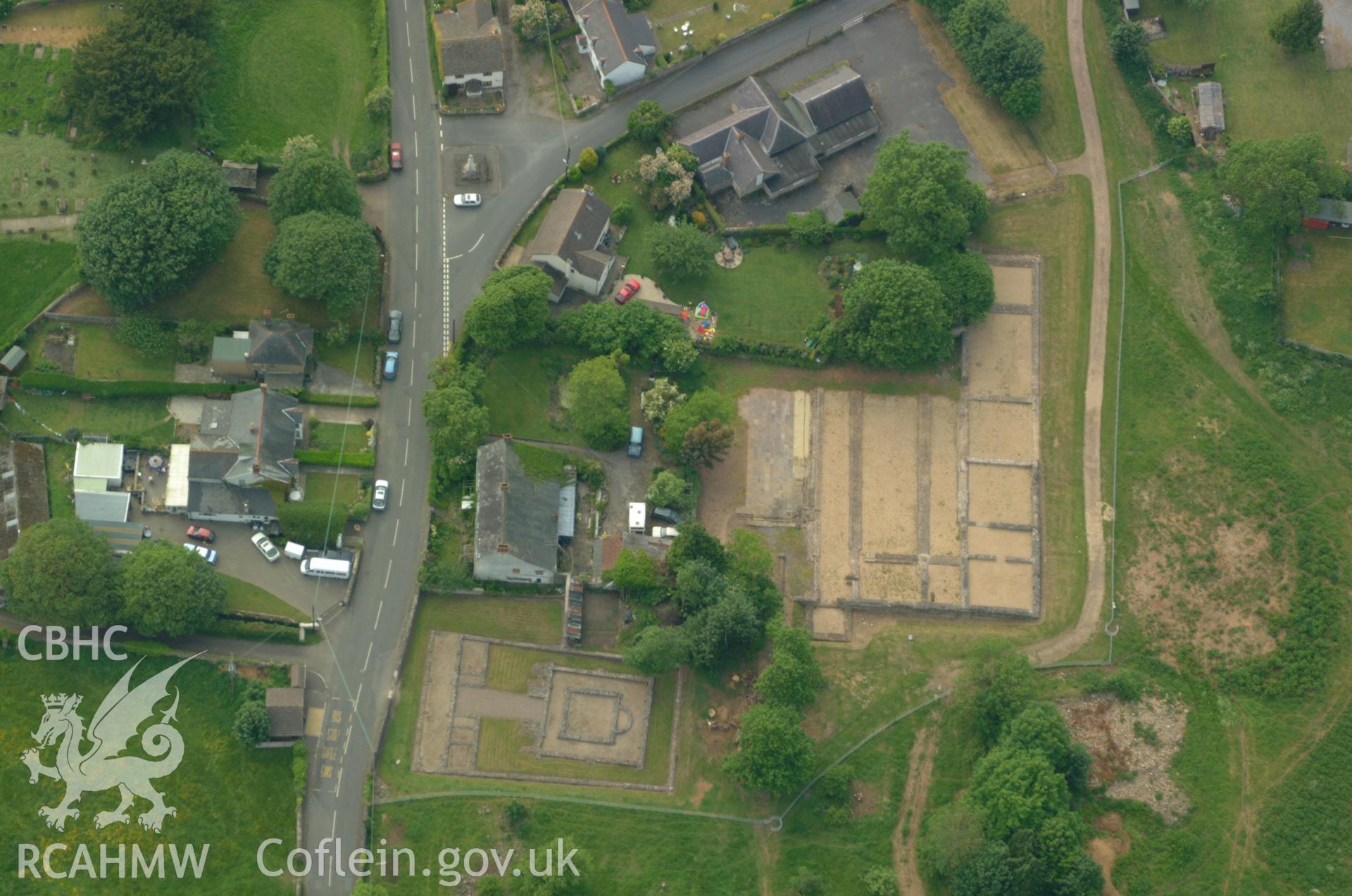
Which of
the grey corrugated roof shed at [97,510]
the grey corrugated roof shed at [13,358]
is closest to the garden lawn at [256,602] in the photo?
the grey corrugated roof shed at [97,510]

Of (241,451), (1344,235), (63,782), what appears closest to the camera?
(63,782)

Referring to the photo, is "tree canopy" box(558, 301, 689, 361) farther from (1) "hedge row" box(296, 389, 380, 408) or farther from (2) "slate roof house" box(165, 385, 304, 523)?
(2) "slate roof house" box(165, 385, 304, 523)

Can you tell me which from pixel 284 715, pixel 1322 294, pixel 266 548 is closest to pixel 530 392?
pixel 266 548

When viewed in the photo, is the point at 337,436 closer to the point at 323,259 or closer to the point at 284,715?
the point at 323,259

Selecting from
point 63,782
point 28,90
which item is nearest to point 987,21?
point 28,90

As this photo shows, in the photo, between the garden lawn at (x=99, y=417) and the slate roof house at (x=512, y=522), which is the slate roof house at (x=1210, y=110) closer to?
the slate roof house at (x=512, y=522)

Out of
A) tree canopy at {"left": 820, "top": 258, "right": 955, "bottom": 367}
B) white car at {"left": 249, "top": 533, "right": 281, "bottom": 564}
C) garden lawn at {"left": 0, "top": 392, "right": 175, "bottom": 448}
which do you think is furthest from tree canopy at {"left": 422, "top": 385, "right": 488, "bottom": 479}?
tree canopy at {"left": 820, "top": 258, "right": 955, "bottom": 367}

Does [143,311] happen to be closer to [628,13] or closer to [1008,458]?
[628,13]
